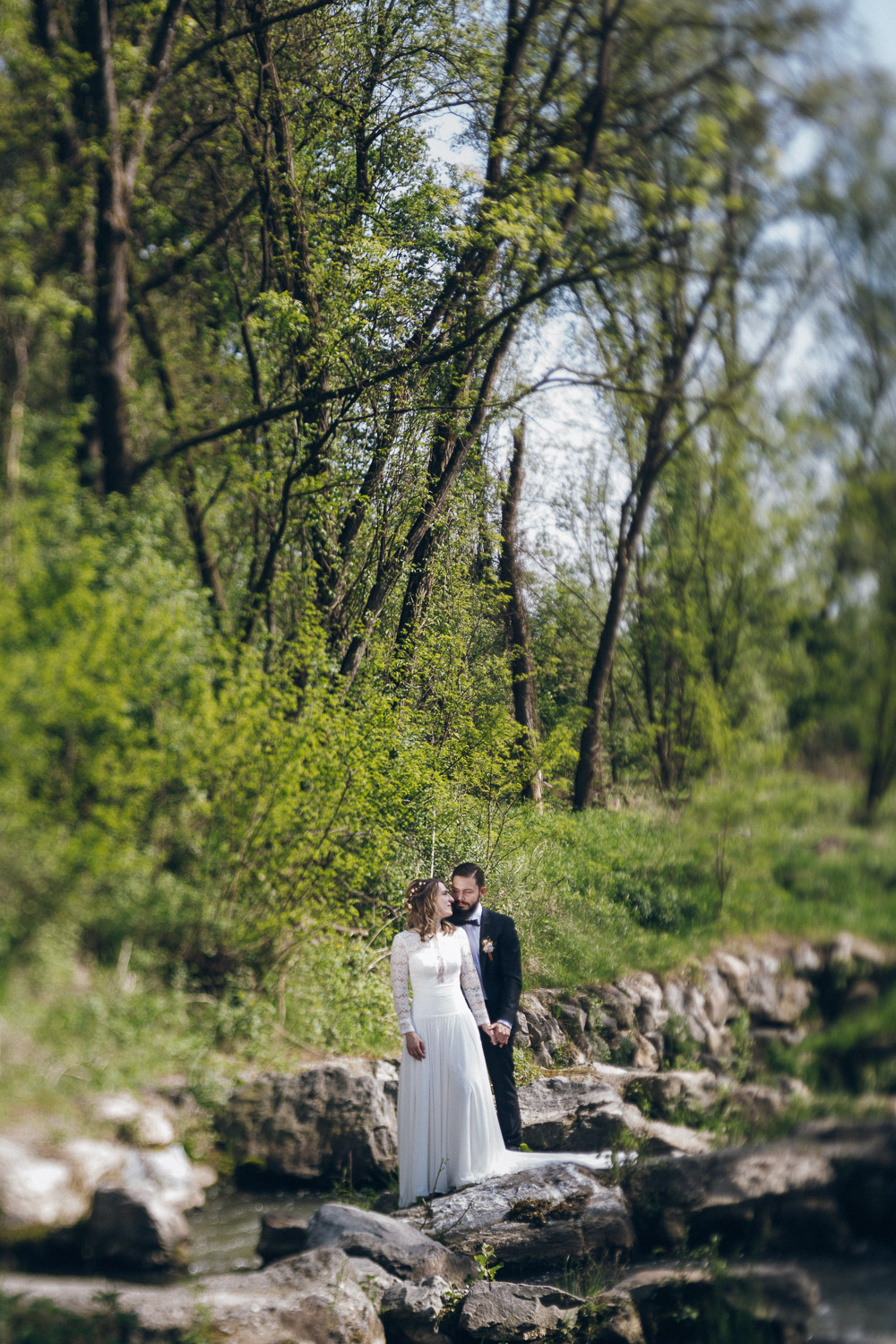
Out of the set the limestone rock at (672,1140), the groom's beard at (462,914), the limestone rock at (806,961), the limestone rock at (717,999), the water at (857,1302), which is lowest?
the water at (857,1302)

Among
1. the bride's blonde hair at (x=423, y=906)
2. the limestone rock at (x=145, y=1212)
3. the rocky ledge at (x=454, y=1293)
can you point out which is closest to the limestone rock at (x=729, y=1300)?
the rocky ledge at (x=454, y=1293)

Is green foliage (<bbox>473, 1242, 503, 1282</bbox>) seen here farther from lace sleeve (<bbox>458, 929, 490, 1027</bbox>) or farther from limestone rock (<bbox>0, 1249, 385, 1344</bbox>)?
lace sleeve (<bbox>458, 929, 490, 1027</bbox>)

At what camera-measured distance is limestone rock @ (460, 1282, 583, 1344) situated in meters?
3.96

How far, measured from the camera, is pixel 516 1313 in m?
3.99

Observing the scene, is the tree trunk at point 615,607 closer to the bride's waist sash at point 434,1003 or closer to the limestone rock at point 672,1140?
the limestone rock at point 672,1140

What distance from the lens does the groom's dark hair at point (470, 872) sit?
5.23 metres

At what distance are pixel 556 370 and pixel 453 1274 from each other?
3.71m

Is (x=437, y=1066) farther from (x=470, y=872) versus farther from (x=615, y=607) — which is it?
(x=615, y=607)

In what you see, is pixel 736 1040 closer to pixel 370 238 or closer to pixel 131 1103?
pixel 131 1103

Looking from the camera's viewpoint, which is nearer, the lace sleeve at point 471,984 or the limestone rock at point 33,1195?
the limestone rock at point 33,1195

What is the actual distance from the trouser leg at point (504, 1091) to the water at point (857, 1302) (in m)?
2.56

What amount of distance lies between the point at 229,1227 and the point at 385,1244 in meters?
0.98

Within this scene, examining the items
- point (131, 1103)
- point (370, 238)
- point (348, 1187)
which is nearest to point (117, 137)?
point (370, 238)

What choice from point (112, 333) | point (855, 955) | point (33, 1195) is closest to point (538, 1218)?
point (855, 955)
